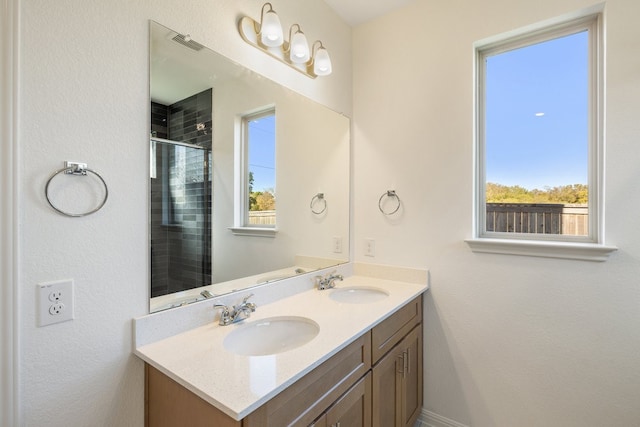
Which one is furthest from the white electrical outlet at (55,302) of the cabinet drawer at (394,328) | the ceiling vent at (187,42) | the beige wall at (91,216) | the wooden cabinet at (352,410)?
the cabinet drawer at (394,328)

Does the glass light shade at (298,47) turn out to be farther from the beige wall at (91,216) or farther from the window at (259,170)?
the beige wall at (91,216)

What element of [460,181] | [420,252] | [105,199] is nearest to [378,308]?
[420,252]

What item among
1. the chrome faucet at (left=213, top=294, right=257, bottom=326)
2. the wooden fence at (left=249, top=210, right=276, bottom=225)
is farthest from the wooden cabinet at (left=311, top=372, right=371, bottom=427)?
the wooden fence at (left=249, top=210, right=276, bottom=225)

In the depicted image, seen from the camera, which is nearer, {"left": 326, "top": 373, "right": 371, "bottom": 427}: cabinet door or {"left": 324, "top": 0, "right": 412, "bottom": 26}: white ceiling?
{"left": 326, "top": 373, "right": 371, "bottom": 427}: cabinet door

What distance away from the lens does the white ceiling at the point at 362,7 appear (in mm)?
1865

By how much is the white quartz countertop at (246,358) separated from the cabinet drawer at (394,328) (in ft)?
0.25

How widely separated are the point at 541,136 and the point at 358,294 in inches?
52.3

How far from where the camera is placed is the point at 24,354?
0.81 m

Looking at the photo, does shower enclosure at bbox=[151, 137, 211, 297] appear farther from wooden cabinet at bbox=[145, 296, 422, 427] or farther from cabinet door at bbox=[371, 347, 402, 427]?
cabinet door at bbox=[371, 347, 402, 427]

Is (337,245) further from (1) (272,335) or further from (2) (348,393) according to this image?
(2) (348,393)

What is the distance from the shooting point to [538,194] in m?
1.61

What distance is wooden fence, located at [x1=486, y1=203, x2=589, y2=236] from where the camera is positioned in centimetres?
150

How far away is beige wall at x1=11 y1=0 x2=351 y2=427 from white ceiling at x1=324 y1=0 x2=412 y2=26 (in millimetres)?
1120

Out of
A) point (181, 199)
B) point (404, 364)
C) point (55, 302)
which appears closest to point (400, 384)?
point (404, 364)
